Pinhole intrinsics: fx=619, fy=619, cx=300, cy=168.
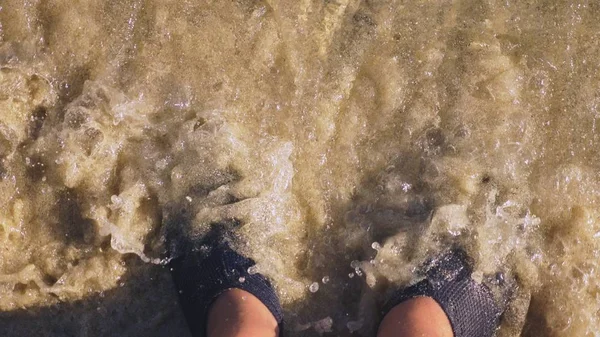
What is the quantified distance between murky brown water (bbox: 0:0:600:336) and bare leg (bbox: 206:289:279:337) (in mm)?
193

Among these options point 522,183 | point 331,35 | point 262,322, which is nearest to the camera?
point 262,322

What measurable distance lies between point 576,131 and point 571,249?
0.56 m

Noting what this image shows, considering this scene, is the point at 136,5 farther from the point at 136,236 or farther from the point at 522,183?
the point at 522,183

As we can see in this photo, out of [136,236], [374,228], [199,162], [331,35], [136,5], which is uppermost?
[136,5]

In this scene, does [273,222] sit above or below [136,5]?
below

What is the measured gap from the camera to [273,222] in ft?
9.61

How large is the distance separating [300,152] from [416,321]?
0.95 metres

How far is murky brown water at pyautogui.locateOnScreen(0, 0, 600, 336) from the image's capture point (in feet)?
9.45

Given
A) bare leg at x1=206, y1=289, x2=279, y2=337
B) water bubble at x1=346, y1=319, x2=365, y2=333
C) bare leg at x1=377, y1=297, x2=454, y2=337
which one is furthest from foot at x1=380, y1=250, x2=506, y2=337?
→ bare leg at x1=206, y1=289, x2=279, y2=337

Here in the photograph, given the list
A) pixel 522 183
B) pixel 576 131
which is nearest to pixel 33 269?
pixel 522 183

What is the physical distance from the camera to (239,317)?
2.70 meters

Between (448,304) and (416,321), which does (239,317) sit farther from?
(448,304)

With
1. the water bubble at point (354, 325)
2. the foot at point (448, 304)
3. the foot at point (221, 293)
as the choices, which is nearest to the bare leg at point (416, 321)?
the foot at point (448, 304)

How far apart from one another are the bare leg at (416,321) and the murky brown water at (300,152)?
144mm
